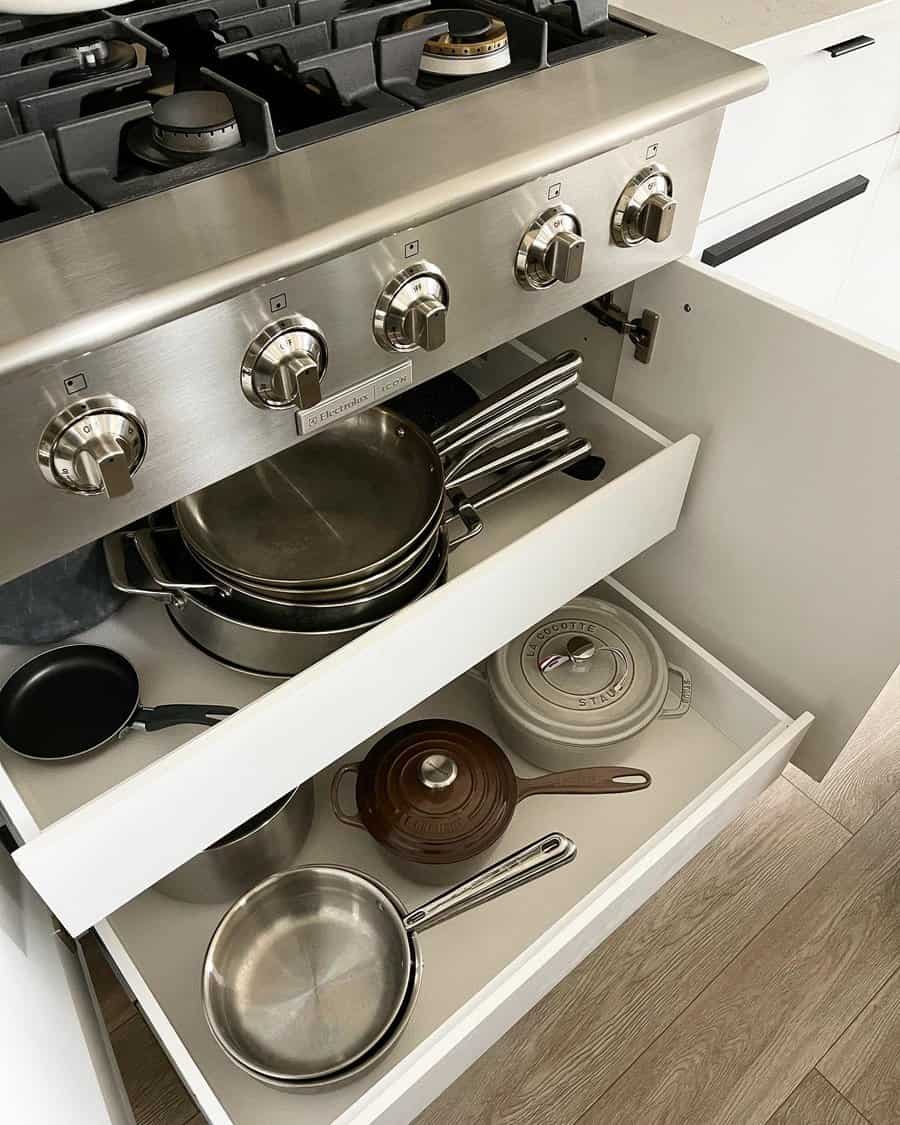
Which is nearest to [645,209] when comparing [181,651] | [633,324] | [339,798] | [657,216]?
[657,216]

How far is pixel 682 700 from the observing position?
111 centimetres

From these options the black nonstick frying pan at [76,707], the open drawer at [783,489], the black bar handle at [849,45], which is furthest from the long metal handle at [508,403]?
the black bar handle at [849,45]

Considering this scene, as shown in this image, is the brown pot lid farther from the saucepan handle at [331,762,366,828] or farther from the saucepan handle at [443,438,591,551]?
the saucepan handle at [443,438,591,551]

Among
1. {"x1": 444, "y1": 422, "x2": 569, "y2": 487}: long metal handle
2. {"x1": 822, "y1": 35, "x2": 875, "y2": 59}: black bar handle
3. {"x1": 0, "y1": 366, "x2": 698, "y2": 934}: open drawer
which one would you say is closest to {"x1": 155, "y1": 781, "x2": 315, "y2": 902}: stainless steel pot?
{"x1": 0, "y1": 366, "x2": 698, "y2": 934}: open drawer

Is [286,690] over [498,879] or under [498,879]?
over

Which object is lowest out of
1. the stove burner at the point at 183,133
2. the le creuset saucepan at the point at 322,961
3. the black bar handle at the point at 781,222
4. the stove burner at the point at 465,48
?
the le creuset saucepan at the point at 322,961

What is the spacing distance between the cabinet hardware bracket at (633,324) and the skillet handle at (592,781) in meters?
0.46

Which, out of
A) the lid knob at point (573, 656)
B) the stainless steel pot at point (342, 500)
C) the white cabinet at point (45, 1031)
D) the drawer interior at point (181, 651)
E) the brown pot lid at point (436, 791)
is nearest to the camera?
the white cabinet at point (45, 1031)

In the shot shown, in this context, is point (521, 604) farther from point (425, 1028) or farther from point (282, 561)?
point (425, 1028)

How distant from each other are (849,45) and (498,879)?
0.98 meters

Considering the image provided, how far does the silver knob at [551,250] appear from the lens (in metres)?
0.73

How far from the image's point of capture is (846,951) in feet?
3.79

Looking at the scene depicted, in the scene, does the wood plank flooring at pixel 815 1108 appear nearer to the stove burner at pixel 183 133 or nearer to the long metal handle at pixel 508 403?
the long metal handle at pixel 508 403

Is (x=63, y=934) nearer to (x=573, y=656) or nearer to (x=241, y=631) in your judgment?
(x=241, y=631)
